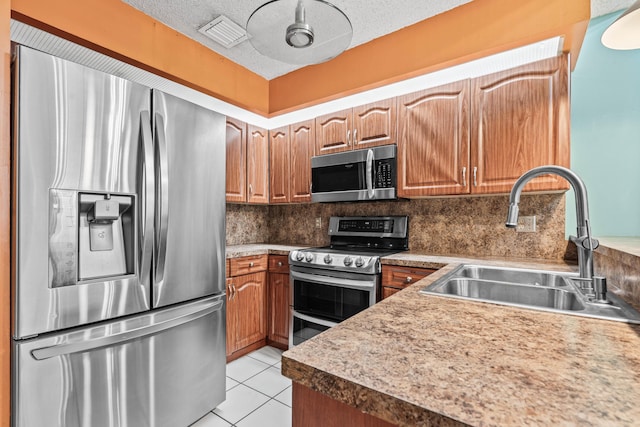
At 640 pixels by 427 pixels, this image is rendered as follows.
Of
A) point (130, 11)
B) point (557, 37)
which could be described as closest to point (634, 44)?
point (557, 37)

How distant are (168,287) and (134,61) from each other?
1652 millimetres

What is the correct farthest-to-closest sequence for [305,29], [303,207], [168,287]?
[303,207], [168,287], [305,29]

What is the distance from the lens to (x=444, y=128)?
7.48 ft

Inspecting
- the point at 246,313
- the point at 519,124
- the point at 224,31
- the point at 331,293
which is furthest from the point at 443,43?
the point at 246,313

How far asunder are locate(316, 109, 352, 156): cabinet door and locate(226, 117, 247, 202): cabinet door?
2.29 ft

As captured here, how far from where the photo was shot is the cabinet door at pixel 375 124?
8.28ft

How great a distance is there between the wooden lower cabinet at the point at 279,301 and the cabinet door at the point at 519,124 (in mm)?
1694

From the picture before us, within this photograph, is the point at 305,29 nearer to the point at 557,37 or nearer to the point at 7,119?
the point at 7,119

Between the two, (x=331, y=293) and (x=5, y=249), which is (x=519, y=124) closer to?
(x=331, y=293)

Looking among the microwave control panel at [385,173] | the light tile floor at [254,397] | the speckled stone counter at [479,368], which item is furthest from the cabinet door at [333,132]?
the speckled stone counter at [479,368]

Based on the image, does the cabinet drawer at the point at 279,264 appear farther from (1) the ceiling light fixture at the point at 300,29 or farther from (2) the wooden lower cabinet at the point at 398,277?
(1) the ceiling light fixture at the point at 300,29

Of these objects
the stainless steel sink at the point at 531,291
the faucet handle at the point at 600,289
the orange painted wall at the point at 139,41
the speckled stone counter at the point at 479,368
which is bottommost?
the stainless steel sink at the point at 531,291

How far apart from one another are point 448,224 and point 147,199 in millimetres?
2159

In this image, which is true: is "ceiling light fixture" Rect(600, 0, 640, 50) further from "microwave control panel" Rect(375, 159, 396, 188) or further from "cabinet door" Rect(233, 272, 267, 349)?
"cabinet door" Rect(233, 272, 267, 349)
